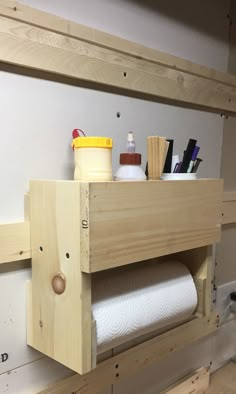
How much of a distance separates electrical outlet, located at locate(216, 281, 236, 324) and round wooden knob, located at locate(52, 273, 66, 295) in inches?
25.0

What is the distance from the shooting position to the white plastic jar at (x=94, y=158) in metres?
0.60

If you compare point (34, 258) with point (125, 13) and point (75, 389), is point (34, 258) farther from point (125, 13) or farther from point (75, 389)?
point (125, 13)

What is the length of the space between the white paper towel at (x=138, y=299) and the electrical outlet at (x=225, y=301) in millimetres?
337

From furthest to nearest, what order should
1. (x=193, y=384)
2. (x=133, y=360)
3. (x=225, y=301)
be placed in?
(x=225, y=301) < (x=193, y=384) < (x=133, y=360)

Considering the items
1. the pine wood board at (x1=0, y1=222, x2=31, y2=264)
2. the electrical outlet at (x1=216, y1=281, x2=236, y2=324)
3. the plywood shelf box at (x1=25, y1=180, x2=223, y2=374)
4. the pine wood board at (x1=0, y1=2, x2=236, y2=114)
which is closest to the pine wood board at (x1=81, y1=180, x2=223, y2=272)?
the plywood shelf box at (x1=25, y1=180, x2=223, y2=374)

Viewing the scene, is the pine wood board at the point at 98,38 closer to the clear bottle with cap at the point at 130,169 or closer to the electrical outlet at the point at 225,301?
the clear bottle with cap at the point at 130,169

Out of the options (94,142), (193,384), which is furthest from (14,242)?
(193,384)

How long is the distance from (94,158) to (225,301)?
0.73m

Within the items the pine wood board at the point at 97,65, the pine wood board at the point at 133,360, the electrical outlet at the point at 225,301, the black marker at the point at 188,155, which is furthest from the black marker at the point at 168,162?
the electrical outlet at the point at 225,301

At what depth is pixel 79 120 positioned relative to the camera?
2.39 feet

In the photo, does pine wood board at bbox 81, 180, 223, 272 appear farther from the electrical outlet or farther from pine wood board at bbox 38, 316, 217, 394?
the electrical outlet

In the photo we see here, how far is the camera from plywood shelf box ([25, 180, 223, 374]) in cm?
56

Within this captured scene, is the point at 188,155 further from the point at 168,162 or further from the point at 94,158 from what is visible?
the point at 94,158

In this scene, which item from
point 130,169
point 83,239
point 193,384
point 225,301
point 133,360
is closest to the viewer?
point 83,239
